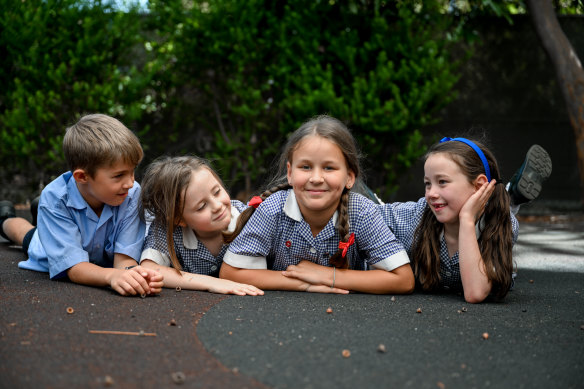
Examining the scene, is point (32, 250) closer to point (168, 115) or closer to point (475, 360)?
point (475, 360)

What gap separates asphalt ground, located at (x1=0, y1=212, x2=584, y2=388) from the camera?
67.3 inches

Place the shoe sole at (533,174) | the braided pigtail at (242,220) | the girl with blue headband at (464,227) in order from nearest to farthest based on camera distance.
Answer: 1. the girl with blue headband at (464,227)
2. the braided pigtail at (242,220)
3. the shoe sole at (533,174)

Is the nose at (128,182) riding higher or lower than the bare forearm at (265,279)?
higher

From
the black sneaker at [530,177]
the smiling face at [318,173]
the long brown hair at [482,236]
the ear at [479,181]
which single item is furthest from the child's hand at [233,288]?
the black sneaker at [530,177]

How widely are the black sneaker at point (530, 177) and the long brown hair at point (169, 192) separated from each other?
1.95 meters

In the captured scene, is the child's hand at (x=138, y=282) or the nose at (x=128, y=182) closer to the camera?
the child's hand at (x=138, y=282)

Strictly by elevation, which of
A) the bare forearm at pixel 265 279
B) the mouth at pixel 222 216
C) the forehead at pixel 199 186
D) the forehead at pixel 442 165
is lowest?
the bare forearm at pixel 265 279

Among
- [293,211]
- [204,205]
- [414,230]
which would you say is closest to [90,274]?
[204,205]

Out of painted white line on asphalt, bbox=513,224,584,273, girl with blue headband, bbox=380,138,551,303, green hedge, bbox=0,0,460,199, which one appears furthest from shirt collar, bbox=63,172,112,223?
green hedge, bbox=0,0,460,199

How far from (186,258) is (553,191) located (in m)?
6.87

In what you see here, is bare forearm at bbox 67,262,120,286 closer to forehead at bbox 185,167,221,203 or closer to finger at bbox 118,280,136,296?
finger at bbox 118,280,136,296

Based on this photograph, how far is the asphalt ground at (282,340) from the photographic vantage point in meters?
1.71

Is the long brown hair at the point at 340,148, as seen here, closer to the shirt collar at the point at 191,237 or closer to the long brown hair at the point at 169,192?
the shirt collar at the point at 191,237

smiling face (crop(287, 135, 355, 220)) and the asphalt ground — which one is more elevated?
smiling face (crop(287, 135, 355, 220))
